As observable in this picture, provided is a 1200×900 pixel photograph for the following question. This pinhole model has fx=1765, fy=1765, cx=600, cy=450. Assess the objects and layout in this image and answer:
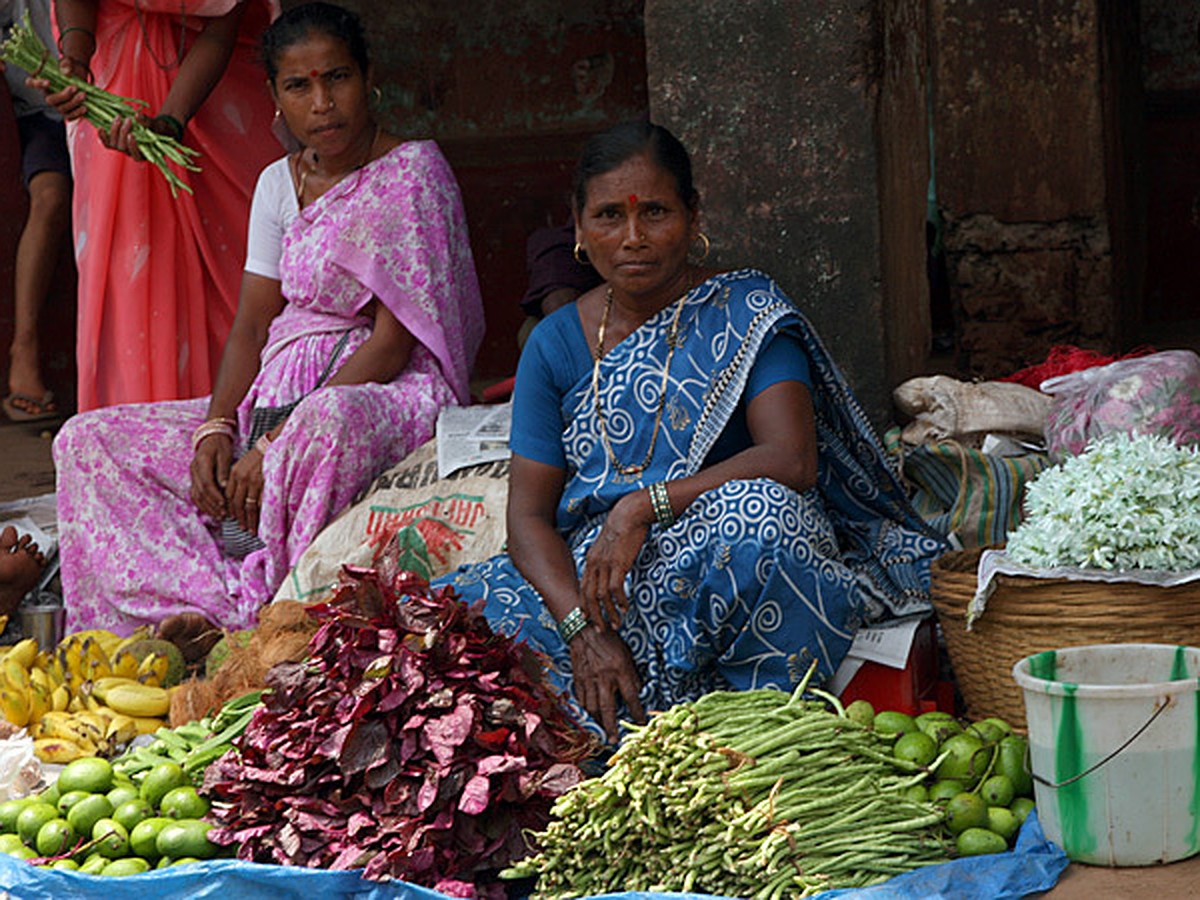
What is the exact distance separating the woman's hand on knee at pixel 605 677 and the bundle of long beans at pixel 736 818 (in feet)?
1.34

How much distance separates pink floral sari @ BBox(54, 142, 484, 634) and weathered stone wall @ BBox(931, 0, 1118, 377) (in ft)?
7.22

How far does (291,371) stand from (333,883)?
2.04m

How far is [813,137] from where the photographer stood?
4.58m

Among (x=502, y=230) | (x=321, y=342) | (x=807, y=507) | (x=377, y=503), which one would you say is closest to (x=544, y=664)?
(x=807, y=507)

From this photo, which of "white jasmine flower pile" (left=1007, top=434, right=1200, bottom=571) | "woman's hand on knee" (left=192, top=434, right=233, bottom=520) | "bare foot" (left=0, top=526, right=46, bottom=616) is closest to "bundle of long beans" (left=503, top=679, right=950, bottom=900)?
"white jasmine flower pile" (left=1007, top=434, right=1200, bottom=571)

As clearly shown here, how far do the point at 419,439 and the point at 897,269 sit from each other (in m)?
1.39

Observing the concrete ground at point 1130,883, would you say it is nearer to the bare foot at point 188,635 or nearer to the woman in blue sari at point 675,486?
the woman in blue sari at point 675,486

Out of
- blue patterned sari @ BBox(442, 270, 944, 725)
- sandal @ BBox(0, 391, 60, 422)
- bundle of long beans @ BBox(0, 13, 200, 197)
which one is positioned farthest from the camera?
sandal @ BBox(0, 391, 60, 422)

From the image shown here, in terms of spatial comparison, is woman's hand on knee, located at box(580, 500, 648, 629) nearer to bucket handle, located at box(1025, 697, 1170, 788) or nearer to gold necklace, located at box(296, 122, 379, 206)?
bucket handle, located at box(1025, 697, 1170, 788)

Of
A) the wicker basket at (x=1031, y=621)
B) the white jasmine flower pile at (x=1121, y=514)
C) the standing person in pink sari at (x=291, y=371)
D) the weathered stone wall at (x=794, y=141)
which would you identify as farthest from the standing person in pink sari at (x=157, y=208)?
the white jasmine flower pile at (x=1121, y=514)

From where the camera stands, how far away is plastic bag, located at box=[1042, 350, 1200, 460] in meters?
4.39

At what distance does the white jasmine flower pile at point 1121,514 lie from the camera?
3482 mm

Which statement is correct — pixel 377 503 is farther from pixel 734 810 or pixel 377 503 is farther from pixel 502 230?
pixel 502 230

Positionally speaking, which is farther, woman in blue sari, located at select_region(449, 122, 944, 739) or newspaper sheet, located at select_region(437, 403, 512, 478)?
newspaper sheet, located at select_region(437, 403, 512, 478)
